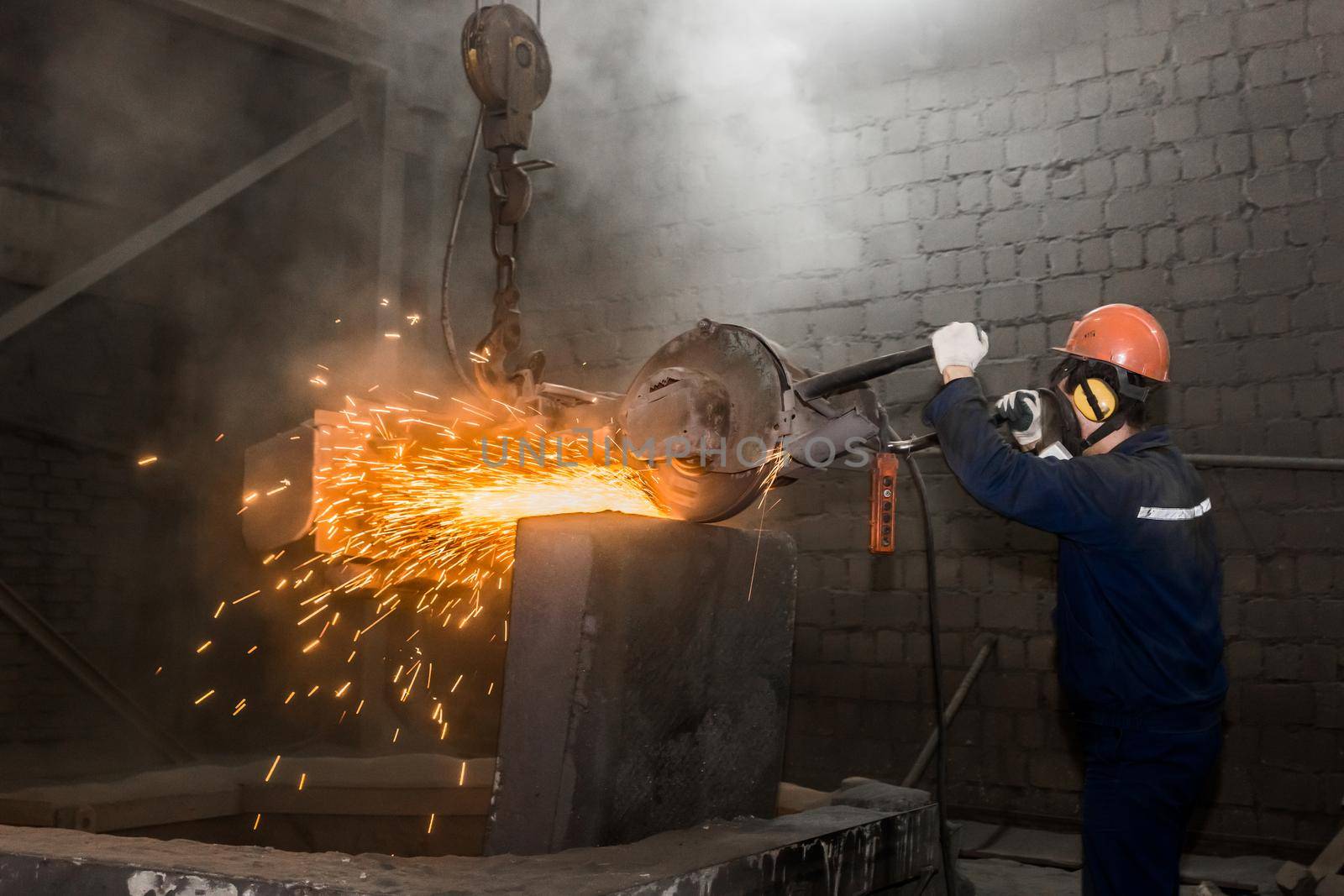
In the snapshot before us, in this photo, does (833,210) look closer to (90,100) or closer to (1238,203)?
(1238,203)

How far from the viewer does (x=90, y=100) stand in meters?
6.95

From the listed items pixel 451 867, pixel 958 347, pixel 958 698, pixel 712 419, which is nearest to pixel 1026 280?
pixel 958 698

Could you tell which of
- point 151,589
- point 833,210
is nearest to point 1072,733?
point 833,210

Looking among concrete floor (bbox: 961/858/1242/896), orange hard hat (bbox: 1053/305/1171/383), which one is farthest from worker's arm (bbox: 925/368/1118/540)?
concrete floor (bbox: 961/858/1242/896)

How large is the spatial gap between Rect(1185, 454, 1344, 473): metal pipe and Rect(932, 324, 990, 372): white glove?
97.0 inches

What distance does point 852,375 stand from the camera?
2668 mm

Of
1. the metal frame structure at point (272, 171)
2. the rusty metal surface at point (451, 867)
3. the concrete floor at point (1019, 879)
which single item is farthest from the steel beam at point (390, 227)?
the rusty metal surface at point (451, 867)

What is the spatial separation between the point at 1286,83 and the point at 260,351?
573cm

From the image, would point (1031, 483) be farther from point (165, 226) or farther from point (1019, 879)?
point (165, 226)

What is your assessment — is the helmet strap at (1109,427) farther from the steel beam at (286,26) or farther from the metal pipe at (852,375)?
the steel beam at (286,26)

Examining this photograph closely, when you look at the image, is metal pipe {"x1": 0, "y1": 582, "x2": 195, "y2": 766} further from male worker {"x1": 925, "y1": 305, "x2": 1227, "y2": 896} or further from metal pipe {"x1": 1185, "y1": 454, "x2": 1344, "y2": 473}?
metal pipe {"x1": 1185, "y1": 454, "x2": 1344, "y2": 473}

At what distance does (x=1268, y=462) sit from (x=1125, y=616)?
2707 millimetres

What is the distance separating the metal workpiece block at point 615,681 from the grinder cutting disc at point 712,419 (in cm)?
13

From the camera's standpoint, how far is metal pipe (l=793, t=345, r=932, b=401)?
8.73 ft
